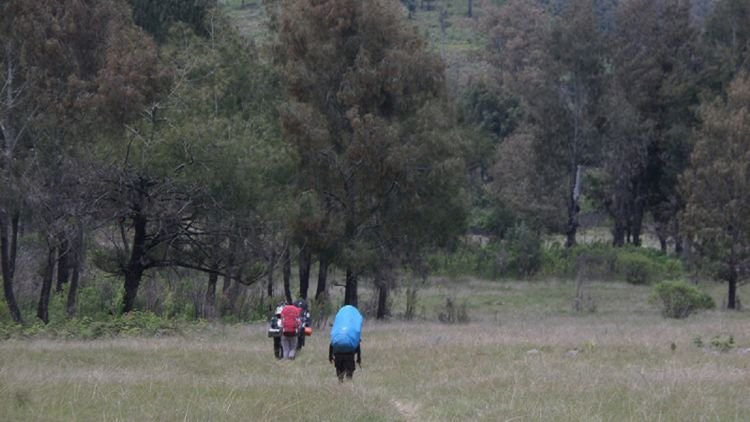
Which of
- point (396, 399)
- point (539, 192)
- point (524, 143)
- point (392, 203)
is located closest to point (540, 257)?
point (539, 192)

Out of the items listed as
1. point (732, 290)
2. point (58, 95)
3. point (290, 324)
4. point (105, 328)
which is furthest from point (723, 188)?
point (290, 324)

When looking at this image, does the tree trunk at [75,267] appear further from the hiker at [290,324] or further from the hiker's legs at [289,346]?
the hiker at [290,324]

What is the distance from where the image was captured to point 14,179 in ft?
84.0

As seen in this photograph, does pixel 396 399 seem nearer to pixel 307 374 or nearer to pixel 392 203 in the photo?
pixel 307 374

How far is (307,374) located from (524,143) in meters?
42.4

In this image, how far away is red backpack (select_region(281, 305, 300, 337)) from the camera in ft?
60.3

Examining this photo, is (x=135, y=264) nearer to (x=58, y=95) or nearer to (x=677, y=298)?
(x=58, y=95)

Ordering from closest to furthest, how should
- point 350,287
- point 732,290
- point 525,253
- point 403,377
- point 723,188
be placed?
point 403,377 < point 350,287 < point 723,188 < point 732,290 < point 525,253

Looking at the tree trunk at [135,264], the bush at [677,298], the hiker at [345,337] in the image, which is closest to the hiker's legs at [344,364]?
the hiker at [345,337]

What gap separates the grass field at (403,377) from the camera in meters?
11.2

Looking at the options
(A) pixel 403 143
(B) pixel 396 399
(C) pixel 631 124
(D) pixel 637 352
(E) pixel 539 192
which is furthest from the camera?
(E) pixel 539 192

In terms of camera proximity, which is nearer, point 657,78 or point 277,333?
point 277,333

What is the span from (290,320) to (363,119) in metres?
14.0

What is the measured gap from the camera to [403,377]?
15977mm
